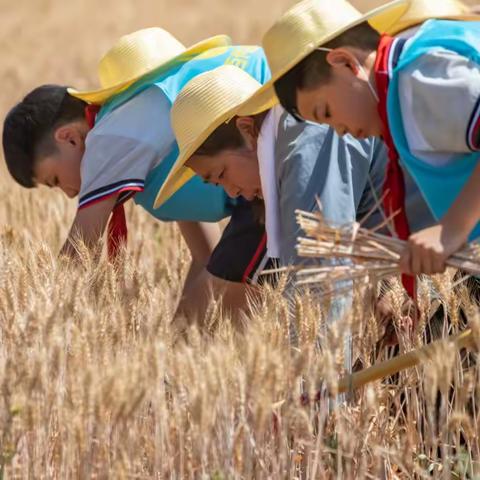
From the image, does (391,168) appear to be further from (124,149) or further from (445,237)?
(124,149)

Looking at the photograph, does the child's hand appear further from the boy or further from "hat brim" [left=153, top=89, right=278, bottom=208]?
the boy

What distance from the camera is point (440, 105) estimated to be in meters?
2.47

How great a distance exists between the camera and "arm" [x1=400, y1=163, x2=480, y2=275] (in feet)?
7.61

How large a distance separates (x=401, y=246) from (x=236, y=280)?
132 cm

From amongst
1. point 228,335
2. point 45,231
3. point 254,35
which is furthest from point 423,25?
point 254,35

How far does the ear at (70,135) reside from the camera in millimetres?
Answer: 3653

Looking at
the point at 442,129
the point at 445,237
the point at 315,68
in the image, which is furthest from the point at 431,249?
the point at 315,68

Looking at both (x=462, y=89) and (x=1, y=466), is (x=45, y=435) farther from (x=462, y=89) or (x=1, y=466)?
(x=462, y=89)

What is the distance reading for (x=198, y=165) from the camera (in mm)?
3123

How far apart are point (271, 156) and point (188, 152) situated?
0.66ft

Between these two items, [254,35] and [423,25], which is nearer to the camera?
[423,25]

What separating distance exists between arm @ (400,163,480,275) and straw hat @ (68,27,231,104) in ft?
4.63

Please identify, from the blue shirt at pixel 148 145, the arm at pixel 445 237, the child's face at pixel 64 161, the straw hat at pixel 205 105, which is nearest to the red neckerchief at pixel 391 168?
the arm at pixel 445 237

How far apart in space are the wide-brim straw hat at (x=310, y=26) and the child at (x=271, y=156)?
195 mm
